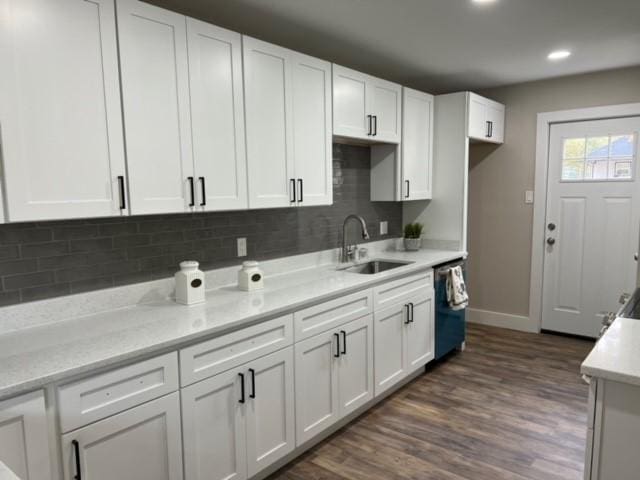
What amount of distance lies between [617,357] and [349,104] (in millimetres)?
2143

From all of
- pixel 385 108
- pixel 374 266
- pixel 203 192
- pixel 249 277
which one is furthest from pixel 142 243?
pixel 385 108

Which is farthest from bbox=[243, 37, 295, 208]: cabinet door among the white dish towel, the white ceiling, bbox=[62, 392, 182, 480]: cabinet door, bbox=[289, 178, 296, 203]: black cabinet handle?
the white dish towel

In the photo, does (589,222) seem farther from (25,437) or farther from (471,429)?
(25,437)

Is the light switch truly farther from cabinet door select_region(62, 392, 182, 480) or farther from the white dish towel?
cabinet door select_region(62, 392, 182, 480)

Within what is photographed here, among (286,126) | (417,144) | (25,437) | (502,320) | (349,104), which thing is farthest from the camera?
(502,320)

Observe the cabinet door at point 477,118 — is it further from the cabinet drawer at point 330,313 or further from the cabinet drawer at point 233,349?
the cabinet drawer at point 233,349

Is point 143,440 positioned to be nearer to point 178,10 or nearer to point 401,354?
point 401,354

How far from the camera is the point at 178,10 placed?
2502mm

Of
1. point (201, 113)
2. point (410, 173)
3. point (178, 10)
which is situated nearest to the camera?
point (201, 113)

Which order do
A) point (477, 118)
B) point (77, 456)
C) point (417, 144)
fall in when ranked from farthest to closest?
1. point (477, 118)
2. point (417, 144)
3. point (77, 456)

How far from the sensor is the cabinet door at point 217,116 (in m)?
2.11

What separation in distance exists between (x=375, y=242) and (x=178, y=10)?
7.61ft

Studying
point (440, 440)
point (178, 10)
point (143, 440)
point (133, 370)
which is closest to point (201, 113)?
point (178, 10)

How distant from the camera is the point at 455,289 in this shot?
3.65 m
